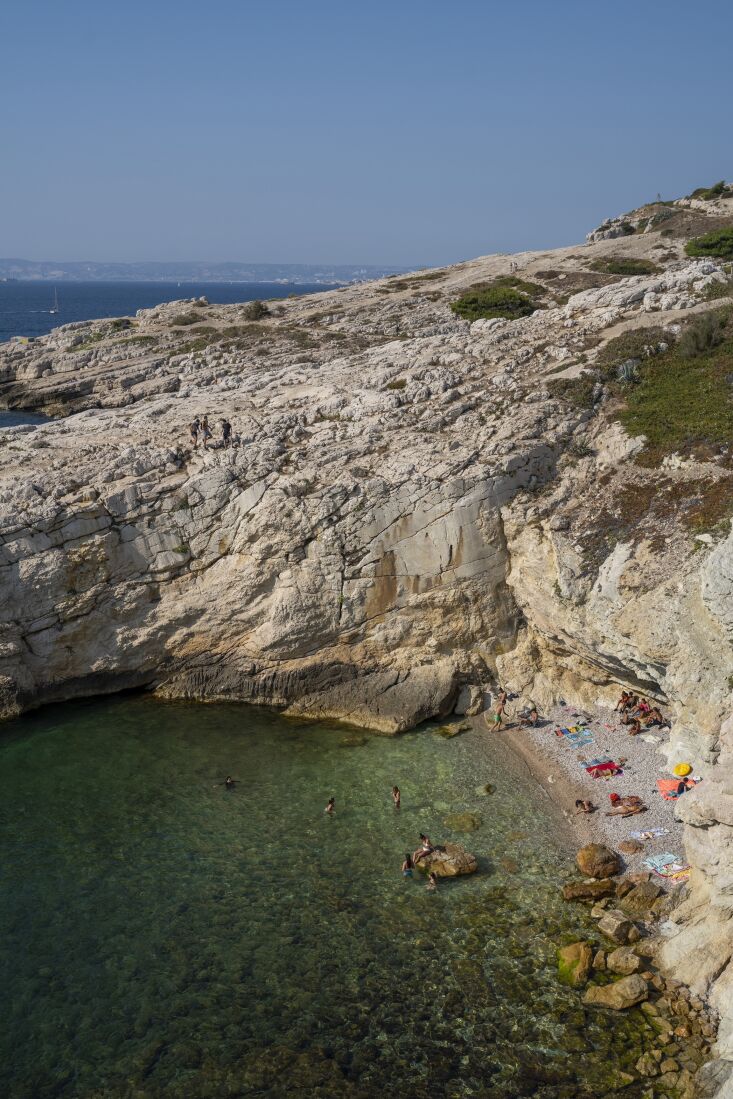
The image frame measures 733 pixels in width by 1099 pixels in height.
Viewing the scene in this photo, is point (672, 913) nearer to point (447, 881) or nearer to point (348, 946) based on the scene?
point (447, 881)

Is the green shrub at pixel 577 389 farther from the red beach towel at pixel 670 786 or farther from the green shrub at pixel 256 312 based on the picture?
the green shrub at pixel 256 312

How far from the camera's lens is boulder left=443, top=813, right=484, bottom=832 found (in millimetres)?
22266

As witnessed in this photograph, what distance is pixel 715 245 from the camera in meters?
58.1

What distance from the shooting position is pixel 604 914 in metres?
19.0

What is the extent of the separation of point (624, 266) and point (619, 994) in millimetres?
53417

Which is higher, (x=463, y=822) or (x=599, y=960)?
(x=463, y=822)

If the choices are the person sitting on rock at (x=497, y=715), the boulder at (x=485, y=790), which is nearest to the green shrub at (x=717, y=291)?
the person sitting on rock at (x=497, y=715)

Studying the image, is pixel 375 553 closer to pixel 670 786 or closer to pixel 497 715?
pixel 497 715

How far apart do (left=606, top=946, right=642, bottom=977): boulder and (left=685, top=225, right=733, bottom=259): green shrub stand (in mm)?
53419

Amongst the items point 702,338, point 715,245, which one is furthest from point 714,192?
point 702,338

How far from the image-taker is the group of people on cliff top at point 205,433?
1204 inches

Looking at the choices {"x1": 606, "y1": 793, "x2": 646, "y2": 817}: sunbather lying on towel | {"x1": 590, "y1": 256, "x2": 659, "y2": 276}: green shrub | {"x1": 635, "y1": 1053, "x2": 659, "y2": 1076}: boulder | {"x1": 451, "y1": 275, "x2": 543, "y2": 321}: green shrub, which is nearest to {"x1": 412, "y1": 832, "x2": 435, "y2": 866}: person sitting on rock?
{"x1": 606, "y1": 793, "x2": 646, "y2": 817}: sunbather lying on towel

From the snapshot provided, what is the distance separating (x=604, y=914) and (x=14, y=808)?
1635cm

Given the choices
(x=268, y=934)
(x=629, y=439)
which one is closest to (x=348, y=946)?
(x=268, y=934)
